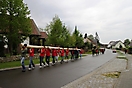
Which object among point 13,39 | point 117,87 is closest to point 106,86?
point 117,87

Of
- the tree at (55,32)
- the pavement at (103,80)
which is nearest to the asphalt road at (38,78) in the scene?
the pavement at (103,80)

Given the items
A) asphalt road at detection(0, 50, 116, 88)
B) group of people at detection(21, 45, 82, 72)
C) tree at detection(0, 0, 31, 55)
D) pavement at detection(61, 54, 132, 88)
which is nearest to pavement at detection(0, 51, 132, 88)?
pavement at detection(61, 54, 132, 88)

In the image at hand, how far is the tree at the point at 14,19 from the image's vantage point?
16000 mm

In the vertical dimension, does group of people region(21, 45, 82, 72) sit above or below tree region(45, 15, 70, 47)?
below

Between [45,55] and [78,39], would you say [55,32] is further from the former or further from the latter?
[78,39]

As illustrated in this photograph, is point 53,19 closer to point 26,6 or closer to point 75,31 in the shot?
point 26,6

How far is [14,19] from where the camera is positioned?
1639cm

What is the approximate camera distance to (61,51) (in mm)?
17203

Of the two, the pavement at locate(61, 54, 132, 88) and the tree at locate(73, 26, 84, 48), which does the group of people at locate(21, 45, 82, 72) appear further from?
the tree at locate(73, 26, 84, 48)

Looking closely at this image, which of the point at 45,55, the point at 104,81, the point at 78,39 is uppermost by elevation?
the point at 78,39

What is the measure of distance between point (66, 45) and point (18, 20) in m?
17.1

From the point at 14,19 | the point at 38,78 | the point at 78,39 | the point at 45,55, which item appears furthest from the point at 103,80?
the point at 78,39

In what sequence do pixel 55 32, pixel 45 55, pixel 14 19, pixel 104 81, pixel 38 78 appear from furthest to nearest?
pixel 55 32
pixel 14 19
pixel 45 55
pixel 38 78
pixel 104 81

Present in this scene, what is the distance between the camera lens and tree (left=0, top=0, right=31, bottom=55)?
52.5 ft
